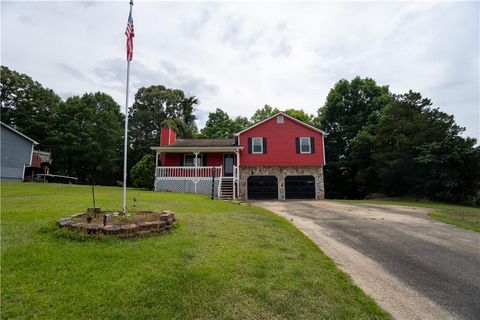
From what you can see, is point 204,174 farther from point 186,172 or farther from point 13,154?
point 13,154

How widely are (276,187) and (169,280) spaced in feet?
54.4

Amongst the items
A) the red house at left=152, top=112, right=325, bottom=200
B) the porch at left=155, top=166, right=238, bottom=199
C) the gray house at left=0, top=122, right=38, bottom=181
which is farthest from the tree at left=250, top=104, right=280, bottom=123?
the gray house at left=0, top=122, right=38, bottom=181

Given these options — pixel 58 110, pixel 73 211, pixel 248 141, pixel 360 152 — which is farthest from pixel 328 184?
pixel 58 110

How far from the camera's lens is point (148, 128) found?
36.8 m

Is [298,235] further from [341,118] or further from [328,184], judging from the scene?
[341,118]

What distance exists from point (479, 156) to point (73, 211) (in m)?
20.9

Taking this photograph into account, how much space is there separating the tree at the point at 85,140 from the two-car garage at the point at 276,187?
21.8 m

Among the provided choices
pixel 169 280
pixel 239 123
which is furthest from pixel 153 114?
pixel 169 280

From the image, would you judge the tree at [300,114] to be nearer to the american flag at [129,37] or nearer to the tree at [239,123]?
the tree at [239,123]

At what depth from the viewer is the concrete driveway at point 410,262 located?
313 centimetres

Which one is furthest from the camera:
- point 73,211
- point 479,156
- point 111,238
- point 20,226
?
point 479,156

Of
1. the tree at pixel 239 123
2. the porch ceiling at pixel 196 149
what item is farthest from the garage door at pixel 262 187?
the tree at pixel 239 123

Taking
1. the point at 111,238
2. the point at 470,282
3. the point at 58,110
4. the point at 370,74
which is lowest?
the point at 470,282

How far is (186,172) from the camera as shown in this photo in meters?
18.2
